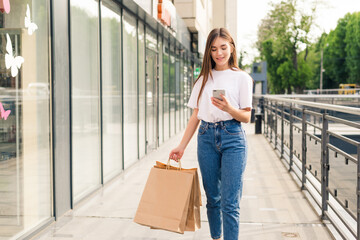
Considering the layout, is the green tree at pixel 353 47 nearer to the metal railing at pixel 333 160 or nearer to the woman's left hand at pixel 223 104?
the metal railing at pixel 333 160

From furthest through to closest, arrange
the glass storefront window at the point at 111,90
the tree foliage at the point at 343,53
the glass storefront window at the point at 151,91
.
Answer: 1. the tree foliage at the point at 343,53
2. the glass storefront window at the point at 151,91
3. the glass storefront window at the point at 111,90

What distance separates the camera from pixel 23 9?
4.27 metres

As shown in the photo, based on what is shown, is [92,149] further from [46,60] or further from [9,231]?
[9,231]

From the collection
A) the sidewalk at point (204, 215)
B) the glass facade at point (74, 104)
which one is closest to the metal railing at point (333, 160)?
the sidewalk at point (204, 215)

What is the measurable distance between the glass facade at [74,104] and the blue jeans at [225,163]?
A: 63.6 inches

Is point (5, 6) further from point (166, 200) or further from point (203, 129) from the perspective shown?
point (166, 200)

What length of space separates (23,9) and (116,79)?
3.43 meters

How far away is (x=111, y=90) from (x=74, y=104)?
5.49 feet

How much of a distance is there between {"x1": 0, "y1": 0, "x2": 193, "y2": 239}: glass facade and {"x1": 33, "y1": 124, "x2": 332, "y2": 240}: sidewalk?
200mm

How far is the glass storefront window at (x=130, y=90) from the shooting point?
828cm

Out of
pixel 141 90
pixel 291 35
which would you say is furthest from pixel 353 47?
pixel 141 90

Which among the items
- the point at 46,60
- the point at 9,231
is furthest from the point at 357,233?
the point at 46,60

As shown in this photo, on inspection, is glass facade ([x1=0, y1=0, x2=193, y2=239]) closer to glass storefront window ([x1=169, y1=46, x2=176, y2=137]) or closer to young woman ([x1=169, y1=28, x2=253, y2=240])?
young woman ([x1=169, y1=28, x2=253, y2=240])

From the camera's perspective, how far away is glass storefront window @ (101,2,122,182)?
277 inches
